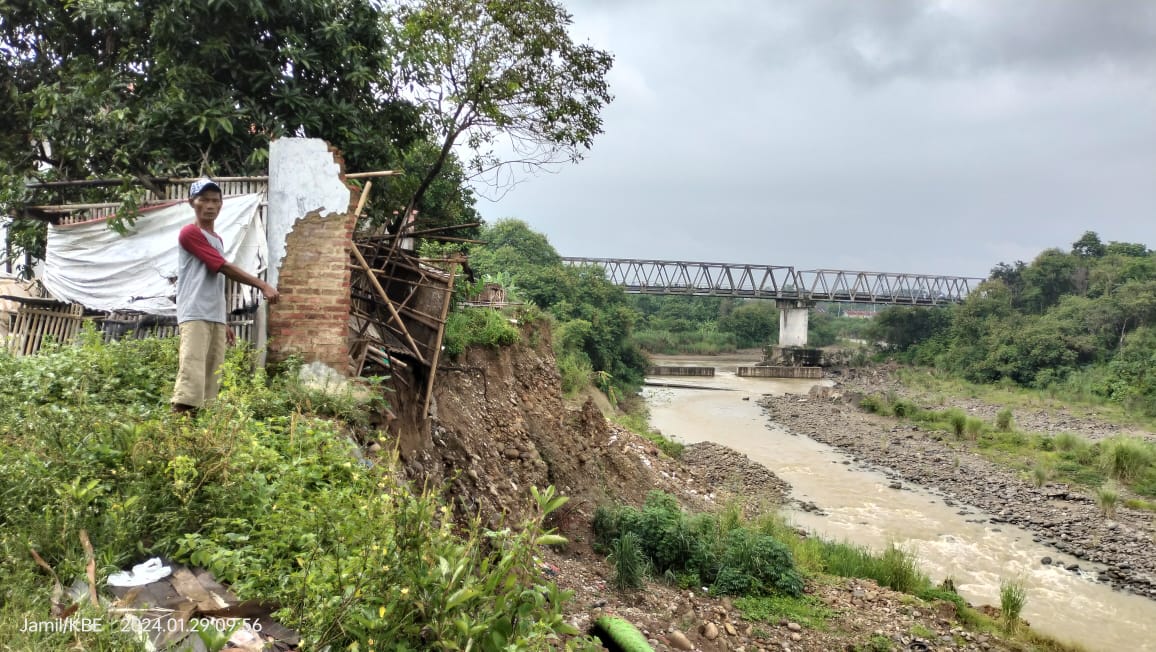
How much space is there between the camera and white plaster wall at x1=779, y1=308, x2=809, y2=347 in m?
46.4

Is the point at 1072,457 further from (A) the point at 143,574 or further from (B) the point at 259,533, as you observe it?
(A) the point at 143,574

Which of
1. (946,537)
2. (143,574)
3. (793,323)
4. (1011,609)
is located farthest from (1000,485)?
(793,323)

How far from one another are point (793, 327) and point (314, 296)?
1777 inches

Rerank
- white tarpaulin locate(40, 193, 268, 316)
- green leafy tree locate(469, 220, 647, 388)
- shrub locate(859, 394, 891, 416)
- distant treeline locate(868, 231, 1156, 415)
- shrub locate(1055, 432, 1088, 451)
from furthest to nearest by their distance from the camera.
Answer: distant treeline locate(868, 231, 1156, 415) → shrub locate(859, 394, 891, 416) → green leafy tree locate(469, 220, 647, 388) → shrub locate(1055, 432, 1088, 451) → white tarpaulin locate(40, 193, 268, 316)

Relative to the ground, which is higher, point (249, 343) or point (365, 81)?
point (365, 81)

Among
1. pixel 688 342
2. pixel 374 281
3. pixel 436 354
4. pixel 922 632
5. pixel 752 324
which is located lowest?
pixel 922 632

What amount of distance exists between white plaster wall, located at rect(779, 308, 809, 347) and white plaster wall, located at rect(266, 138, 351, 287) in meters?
43.9

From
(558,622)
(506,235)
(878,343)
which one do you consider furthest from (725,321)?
(558,622)

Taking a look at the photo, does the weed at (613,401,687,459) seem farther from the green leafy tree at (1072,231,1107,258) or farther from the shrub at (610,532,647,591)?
the green leafy tree at (1072,231,1107,258)

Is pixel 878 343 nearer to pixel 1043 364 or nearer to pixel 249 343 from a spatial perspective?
pixel 1043 364

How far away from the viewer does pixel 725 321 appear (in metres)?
56.2

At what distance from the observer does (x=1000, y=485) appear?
16.2 meters

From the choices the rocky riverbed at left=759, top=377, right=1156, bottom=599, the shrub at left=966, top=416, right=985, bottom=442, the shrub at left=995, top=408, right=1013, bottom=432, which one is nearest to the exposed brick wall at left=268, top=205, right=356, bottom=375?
the rocky riverbed at left=759, top=377, right=1156, bottom=599

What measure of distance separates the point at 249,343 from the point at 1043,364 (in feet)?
119
